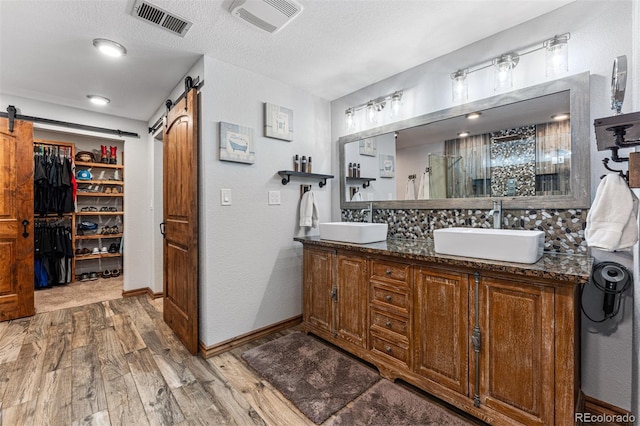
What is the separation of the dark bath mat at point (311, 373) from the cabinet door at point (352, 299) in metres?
0.20

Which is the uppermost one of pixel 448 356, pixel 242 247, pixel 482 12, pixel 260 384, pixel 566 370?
pixel 482 12

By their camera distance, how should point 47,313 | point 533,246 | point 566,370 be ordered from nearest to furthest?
point 566,370
point 533,246
point 47,313

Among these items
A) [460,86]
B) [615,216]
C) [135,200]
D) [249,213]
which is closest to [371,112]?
[460,86]

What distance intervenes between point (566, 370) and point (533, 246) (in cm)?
55

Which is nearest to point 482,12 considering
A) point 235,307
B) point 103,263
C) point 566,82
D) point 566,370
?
point 566,82

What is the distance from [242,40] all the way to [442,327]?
2.31 meters

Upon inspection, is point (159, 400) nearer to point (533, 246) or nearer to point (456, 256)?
point (456, 256)

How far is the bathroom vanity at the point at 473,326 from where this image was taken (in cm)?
126

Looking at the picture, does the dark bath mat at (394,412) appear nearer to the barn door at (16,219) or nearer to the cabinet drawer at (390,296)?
the cabinet drawer at (390,296)

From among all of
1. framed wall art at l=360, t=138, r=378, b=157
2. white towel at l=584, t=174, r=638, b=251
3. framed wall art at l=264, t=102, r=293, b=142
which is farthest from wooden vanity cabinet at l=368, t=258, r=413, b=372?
framed wall art at l=264, t=102, r=293, b=142

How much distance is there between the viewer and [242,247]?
7.97 feet

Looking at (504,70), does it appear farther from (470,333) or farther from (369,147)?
(470,333)

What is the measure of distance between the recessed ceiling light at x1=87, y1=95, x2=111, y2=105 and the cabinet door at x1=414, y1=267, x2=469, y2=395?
3649 mm

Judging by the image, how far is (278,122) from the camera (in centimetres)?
263
